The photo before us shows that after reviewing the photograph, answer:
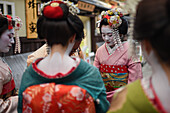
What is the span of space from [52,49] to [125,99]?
2.56ft

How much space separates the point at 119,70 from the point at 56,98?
1481mm

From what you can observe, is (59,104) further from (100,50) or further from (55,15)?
(100,50)

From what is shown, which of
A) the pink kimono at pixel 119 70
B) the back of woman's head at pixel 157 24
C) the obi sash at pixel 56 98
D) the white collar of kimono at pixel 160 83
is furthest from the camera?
the pink kimono at pixel 119 70

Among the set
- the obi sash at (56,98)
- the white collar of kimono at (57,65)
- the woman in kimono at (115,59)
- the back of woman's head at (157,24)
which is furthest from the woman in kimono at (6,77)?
the back of woman's head at (157,24)

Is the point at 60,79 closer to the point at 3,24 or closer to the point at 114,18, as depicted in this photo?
the point at 3,24

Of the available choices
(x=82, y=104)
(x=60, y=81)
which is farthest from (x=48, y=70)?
(x=82, y=104)

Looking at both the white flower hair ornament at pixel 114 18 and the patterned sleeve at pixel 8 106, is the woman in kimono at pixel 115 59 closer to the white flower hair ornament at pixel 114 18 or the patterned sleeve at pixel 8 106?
the white flower hair ornament at pixel 114 18

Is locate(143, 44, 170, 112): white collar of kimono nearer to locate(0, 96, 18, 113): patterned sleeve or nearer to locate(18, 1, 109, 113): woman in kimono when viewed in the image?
locate(18, 1, 109, 113): woman in kimono

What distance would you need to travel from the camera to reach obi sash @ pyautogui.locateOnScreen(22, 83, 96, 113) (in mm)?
1322

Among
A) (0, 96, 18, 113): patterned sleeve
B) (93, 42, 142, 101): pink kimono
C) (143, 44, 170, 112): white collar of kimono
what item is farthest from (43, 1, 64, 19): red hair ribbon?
(93, 42, 142, 101): pink kimono

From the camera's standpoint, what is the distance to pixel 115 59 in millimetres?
2605

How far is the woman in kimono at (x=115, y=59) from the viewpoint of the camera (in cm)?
255

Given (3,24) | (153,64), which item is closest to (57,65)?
(153,64)

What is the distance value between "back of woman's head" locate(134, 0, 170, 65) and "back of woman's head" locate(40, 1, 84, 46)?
2.29 feet
